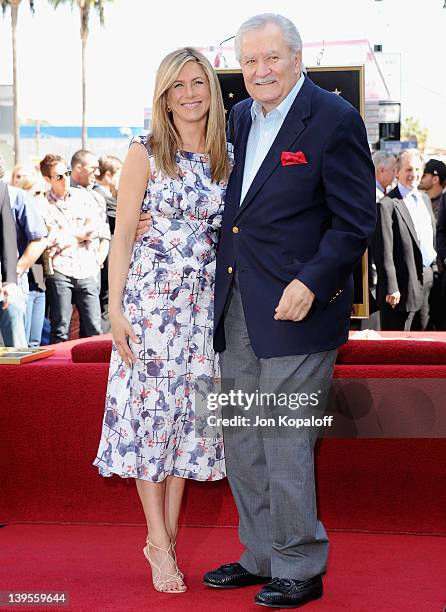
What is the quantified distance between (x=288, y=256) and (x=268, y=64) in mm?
578

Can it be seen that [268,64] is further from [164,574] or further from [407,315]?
[407,315]

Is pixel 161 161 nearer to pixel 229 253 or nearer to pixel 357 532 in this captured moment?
pixel 229 253

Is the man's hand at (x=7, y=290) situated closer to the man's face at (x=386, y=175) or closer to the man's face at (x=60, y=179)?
the man's face at (x=60, y=179)

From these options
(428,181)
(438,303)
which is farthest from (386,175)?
(438,303)

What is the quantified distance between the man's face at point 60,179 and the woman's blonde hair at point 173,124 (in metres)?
4.76

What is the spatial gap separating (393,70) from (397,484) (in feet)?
30.7

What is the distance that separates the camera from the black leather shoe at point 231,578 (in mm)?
3246

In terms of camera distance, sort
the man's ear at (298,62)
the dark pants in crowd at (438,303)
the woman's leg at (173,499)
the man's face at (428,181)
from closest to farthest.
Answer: the man's ear at (298,62) < the woman's leg at (173,499) < the dark pants in crowd at (438,303) < the man's face at (428,181)

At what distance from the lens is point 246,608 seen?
3.07 meters

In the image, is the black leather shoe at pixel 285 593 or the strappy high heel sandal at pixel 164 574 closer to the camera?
the black leather shoe at pixel 285 593

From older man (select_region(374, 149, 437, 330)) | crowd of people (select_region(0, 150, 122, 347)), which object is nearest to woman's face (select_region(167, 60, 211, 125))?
crowd of people (select_region(0, 150, 122, 347))

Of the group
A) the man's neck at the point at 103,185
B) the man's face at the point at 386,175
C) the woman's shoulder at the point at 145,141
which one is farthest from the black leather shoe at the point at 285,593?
the man's neck at the point at 103,185

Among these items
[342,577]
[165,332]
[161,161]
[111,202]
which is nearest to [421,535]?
[342,577]

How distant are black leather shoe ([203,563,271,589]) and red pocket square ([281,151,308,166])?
1360mm
